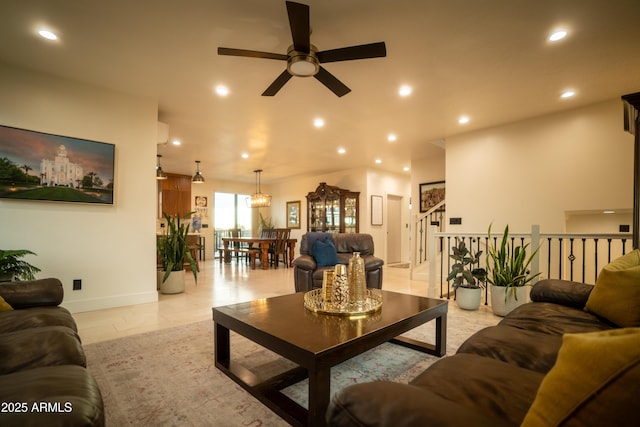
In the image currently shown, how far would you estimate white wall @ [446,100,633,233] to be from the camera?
12.2ft

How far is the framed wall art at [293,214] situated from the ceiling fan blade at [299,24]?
706 centimetres

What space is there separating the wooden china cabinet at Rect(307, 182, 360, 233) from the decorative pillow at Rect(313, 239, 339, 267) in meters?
3.51

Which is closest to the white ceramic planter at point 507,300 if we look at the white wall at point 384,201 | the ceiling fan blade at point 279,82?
the ceiling fan blade at point 279,82

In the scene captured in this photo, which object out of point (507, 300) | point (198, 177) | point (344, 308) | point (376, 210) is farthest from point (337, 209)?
point (344, 308)

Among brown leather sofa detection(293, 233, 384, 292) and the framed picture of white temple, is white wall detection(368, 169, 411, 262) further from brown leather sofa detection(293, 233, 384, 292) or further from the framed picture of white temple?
the framed picture of white temple

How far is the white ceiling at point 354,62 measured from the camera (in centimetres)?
217

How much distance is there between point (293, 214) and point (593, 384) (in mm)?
8946

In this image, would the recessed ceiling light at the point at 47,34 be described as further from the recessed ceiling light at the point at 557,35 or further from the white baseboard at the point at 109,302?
the recessed ceiling light at the point at 557,35

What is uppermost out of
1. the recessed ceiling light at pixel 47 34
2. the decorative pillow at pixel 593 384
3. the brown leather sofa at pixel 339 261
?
the recessed ceiling light at pixel 47 34

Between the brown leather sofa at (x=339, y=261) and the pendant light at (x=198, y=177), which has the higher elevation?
the pendant light at (x=198, y=177)

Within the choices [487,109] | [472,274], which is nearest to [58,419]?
[472,274]

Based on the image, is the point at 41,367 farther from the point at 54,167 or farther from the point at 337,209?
the point at 337,209

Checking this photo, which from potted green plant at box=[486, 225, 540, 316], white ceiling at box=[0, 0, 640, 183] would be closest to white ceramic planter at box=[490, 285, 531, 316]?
potted green plant at box=[486, 225, 540, 316]

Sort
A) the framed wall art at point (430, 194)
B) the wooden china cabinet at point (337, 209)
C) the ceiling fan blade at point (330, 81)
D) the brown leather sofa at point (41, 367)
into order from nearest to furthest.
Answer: the brown leather sofa at point (41, 367) → the ceiling fan blade at point (330, 81) → the framed wall art at point (430, 194) → the wooden china cabinet at point (337, 209)
